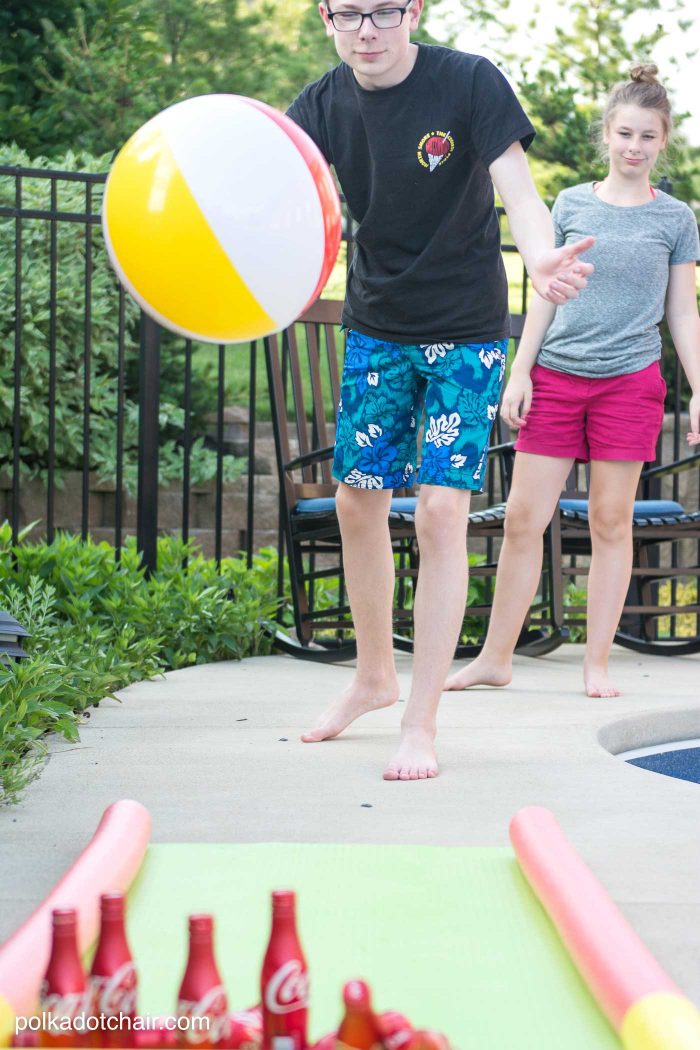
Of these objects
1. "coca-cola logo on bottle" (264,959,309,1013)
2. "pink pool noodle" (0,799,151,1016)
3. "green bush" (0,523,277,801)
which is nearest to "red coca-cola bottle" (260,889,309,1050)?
"coca-cola logo on bottle" (264,959,309,1013)

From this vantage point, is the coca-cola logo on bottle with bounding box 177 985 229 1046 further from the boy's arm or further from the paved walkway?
the boy's arm

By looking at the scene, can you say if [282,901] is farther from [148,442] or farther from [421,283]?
[148,442]

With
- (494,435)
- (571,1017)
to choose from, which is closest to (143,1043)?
(571,1017)

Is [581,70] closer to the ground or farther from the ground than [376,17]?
farther from the ground

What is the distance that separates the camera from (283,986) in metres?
1.13

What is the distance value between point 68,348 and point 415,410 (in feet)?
14.6

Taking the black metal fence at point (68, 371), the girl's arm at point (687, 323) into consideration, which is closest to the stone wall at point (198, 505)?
the black metal fence at point (68, 371)

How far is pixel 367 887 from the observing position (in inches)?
70.7

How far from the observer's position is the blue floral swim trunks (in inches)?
105

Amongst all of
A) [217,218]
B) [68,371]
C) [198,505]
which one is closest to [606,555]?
[217,218]

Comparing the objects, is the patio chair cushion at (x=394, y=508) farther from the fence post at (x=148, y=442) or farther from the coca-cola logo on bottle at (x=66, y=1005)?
the coca-cola logo on bottle at (x=66, y=1005)

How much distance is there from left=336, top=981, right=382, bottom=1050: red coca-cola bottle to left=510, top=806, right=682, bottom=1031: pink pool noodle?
1.12 ft

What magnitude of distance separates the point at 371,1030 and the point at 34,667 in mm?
1850

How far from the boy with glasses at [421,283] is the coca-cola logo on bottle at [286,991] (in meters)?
1.38
